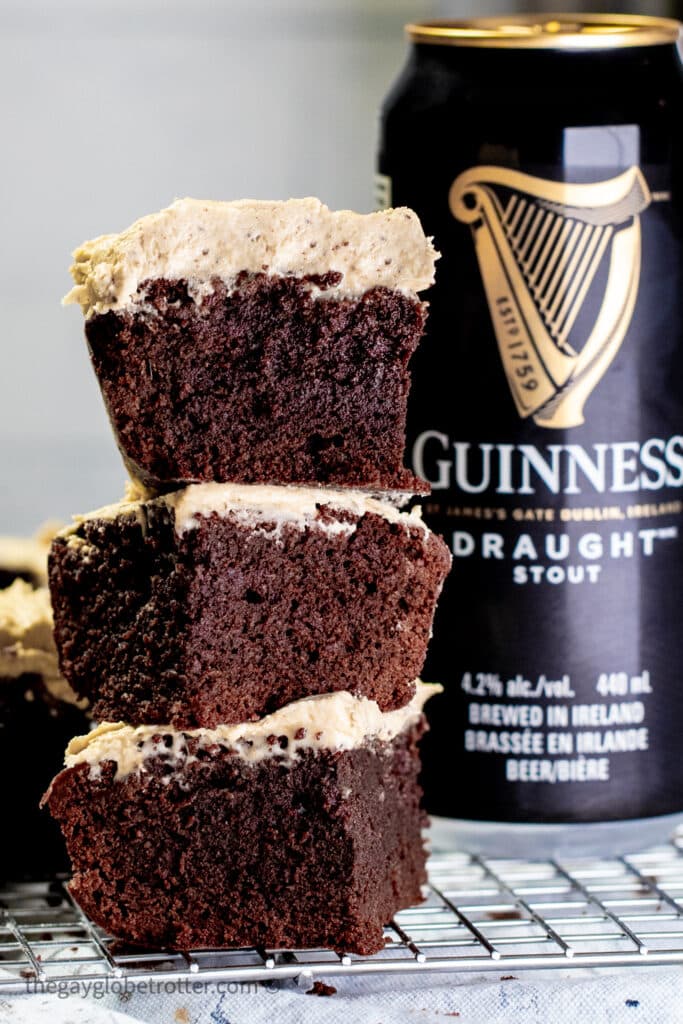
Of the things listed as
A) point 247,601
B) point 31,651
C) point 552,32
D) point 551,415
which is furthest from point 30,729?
point 552,32

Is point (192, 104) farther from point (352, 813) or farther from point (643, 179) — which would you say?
point (352, 813)

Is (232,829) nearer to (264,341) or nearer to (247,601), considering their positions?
(247,601)

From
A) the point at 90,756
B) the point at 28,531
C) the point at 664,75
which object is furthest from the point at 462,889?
the point at 28,531

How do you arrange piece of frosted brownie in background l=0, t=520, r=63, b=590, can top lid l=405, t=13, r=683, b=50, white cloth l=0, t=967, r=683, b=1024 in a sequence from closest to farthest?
white cloth l=0, t=967, r=683, b=1024, can top lid l=405, t=13, r=683, b=50, piece of frosted brownie in background l=0, t=520, r=63, b=590

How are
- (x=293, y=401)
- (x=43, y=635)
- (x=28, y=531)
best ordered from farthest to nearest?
(x=28, y=531), (x=43, y=635), (x=293, y=401)

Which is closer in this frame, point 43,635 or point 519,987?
point 519,987

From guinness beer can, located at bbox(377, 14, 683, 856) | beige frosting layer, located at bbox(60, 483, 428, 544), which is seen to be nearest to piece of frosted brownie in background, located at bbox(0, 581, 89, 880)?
beige frosting layer, located at bbox(60, 483, 428, 544)

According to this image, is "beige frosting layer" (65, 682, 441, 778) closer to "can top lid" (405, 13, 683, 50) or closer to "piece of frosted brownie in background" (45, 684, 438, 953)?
"piece of frosted brownie in background" (45, 684, 438, 953)
